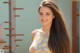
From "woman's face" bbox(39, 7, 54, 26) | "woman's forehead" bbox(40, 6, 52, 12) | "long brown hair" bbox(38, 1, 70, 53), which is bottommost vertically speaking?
"long brown hair" bbox(38, 1, 70, 53)

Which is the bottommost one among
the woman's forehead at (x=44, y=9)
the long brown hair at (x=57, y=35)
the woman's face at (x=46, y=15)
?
the long brown hair at (x=57, y=35)

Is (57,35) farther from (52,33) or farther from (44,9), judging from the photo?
(44,9)

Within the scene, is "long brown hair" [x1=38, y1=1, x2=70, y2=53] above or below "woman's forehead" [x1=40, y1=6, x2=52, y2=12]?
below

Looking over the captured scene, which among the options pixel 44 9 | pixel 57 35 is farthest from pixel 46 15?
pixel 57 35

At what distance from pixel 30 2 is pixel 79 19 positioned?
121 centimetres

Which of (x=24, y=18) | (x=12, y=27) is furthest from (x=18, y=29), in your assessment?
(x=12, y=27)

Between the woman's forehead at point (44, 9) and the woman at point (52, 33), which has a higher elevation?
the woman's forehead at point (44, 9)

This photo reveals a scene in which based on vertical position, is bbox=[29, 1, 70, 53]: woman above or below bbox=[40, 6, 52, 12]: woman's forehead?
below

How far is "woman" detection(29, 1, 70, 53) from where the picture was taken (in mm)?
1512

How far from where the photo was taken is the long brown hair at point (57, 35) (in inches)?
59.2

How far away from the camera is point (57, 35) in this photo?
156 cm

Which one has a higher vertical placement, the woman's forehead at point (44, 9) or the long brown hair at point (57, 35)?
the woman's forehead at point (44, 9)

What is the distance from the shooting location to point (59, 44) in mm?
1514

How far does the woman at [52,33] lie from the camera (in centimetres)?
151
